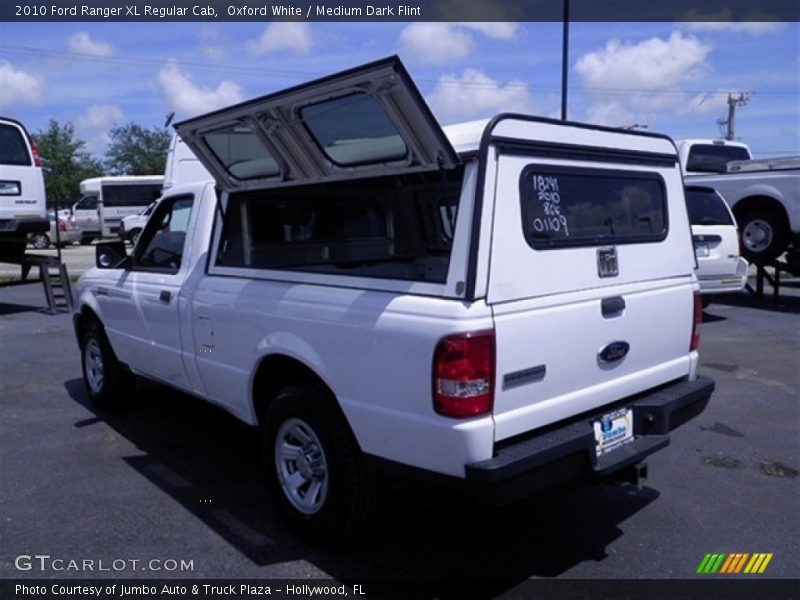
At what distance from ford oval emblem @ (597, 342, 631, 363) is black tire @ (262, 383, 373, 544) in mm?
1229

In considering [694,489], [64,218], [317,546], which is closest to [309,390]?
[317,546]

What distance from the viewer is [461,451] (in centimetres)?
286

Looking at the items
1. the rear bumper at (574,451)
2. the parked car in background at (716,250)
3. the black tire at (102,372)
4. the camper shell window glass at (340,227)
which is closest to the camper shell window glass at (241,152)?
the camper shell window glass at (340,227)

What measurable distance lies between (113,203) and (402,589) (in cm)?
2911

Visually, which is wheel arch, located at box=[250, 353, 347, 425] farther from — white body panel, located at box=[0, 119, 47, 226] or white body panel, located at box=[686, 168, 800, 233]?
white body panel, located at box=[686, 168, 800, 233]

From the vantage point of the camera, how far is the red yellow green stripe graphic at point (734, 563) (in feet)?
11.2

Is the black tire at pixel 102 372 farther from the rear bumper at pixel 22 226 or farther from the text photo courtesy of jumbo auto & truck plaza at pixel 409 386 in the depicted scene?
the rear bumper at pixel 22 226

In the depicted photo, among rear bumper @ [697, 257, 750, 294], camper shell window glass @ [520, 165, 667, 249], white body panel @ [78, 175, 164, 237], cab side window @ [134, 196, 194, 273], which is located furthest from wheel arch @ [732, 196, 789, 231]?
white body panel @ [78, 175, 164, 237]

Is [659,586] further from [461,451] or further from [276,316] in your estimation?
[276,316]

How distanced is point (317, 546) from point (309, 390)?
79cm

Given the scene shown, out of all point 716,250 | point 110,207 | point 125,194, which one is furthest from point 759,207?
point 110,207

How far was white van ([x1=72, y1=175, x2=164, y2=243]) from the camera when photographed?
29219 mm

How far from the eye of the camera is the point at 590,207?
3582mm

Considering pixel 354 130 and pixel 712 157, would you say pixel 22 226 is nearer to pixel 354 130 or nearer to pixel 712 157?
pixel 354 130
